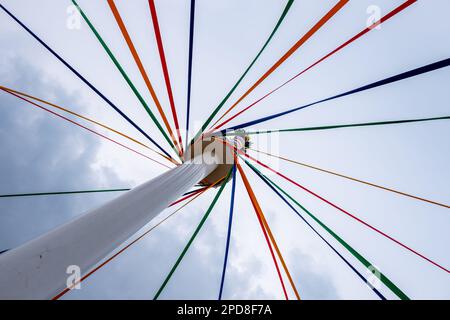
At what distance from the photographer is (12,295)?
128 cm

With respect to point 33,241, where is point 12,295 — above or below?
below

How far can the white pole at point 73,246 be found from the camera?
135 centimetres

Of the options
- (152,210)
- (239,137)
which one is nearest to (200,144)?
(239,137)

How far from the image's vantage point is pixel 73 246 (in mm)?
1622

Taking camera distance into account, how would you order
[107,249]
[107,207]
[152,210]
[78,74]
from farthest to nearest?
[78,74], [152,210], [107,207], [107,249]

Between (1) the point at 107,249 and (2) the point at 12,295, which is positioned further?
(1) the point at 107,249

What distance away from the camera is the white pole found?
4.44 feet
